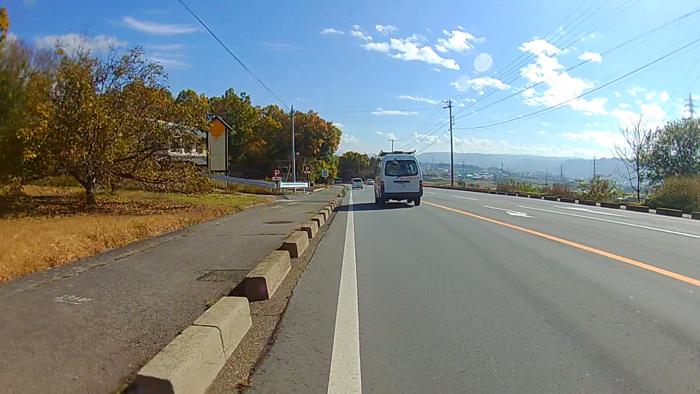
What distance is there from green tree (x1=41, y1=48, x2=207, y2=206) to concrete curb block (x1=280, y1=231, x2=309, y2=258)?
8831mm

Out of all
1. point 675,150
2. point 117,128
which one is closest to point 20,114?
point 117,128

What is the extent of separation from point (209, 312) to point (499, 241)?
347 inches

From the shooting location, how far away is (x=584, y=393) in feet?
14.0

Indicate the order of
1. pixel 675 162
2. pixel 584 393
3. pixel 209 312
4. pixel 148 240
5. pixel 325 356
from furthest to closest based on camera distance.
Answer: pixel 675 162 → pixel 148 240 → pixel 209 312 → pixel 325 356 → pixel 584 393

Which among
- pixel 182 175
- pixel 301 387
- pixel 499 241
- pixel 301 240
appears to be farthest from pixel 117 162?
pixel 301 387

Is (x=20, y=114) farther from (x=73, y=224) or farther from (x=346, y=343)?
(x=346, y=343)

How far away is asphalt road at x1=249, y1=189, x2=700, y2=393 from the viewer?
15.0ft

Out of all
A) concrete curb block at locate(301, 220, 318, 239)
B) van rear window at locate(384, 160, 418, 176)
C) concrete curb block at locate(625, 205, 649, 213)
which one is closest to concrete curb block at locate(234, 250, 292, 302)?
concrete curb block at locate(301, 220, 318, 239)

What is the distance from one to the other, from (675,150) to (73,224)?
5135 centimetres

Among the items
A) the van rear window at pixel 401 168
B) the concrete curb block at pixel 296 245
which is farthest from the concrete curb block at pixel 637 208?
the concrete curb block at pixel 296 245

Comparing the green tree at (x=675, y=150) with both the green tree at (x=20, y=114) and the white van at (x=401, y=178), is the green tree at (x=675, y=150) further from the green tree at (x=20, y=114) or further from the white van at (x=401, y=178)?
the green tree at (x=20, y=114)

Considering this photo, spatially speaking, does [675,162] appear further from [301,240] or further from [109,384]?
[109,384]

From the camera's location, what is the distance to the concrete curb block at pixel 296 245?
10.9 metres

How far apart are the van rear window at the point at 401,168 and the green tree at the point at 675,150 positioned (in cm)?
3217
